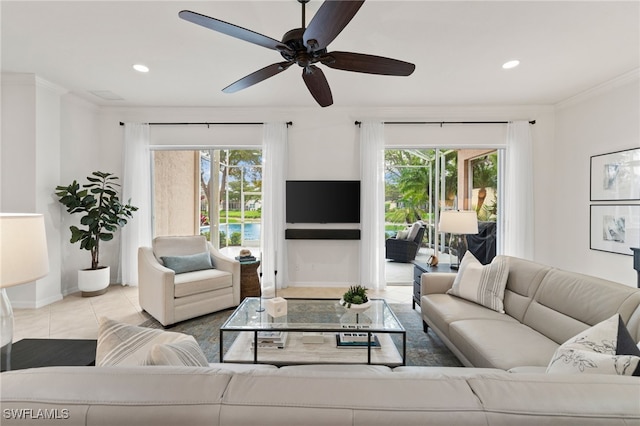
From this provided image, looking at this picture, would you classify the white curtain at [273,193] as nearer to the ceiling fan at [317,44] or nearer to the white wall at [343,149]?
the white wall at [343,149]

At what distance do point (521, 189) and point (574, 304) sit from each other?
290 cm

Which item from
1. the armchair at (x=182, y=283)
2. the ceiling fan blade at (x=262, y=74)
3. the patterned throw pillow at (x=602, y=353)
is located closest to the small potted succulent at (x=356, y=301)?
the patterned throw pillow at (x=602, y=353)

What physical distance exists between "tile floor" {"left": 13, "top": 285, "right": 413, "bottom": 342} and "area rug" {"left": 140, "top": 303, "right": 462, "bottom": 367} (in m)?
0.47

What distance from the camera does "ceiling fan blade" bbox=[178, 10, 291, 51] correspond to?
1630 millimetres

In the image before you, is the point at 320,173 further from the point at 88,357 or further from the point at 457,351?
the point at 88,357

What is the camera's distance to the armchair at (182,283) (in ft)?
9.74

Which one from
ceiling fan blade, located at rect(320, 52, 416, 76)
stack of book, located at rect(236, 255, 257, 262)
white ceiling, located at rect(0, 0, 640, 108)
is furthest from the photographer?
stack of book, located at rect(236, 255, 257, 262)

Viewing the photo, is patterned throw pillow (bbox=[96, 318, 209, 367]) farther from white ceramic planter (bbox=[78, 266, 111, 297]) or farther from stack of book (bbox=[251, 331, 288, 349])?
white ceramic planter (bbox=[78, 266, 111, 297])

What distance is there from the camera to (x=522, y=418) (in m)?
0.67

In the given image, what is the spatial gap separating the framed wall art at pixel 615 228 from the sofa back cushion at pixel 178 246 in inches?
194

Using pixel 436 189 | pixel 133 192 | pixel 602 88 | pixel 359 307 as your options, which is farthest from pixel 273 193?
pixel 602 88

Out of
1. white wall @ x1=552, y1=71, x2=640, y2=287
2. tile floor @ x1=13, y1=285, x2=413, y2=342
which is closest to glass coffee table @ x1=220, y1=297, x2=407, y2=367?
tile floor @ x1=13, y1=285, x2=413, y2=342

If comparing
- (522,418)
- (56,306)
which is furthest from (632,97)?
(56,306)

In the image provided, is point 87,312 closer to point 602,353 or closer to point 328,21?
point 328,21
